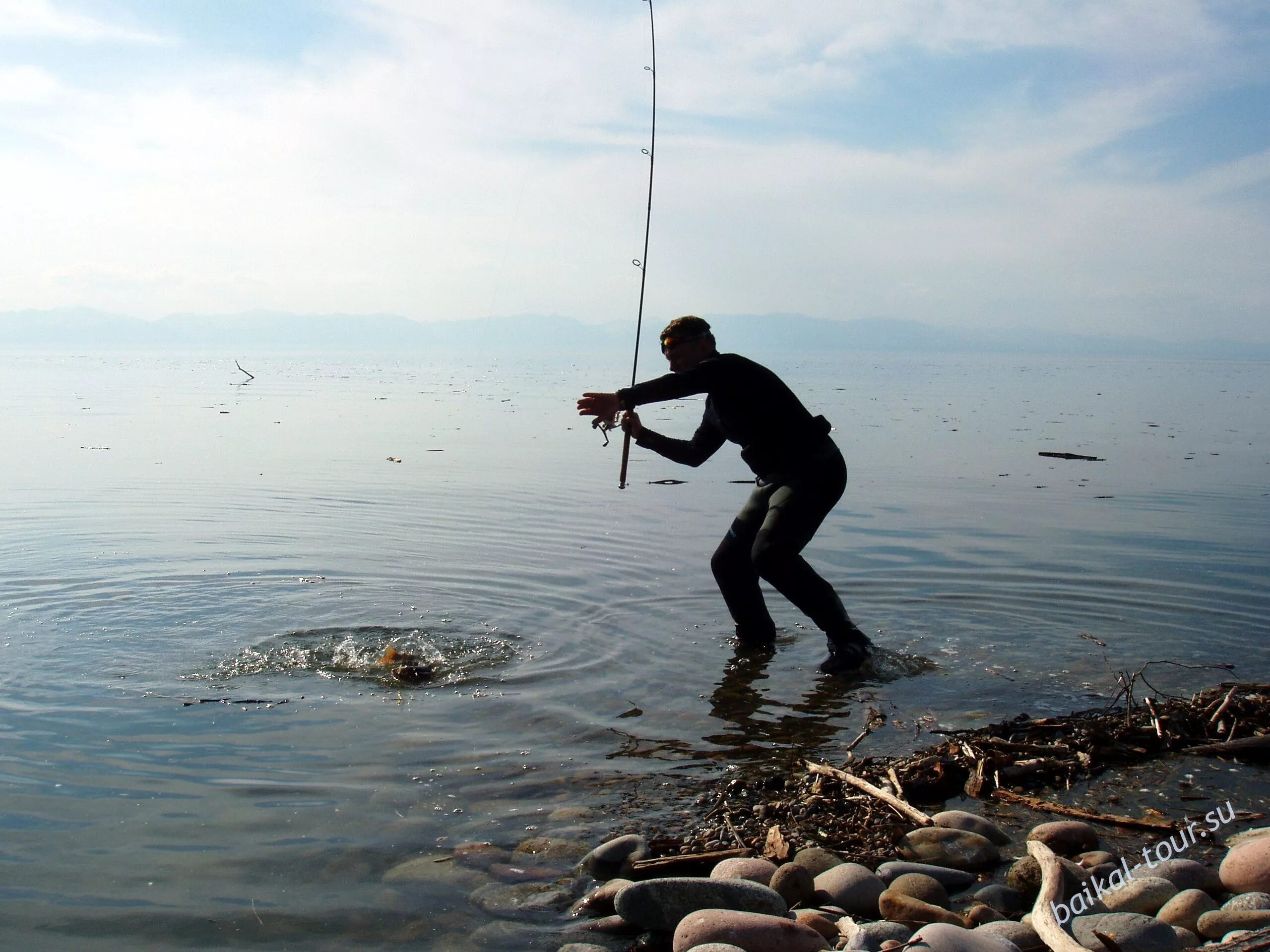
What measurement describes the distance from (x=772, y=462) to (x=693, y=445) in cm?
70

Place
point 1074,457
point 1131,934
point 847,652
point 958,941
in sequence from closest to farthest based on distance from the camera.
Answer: point 958,941 → point 1131,934 → point 847,652 → point 1074,457

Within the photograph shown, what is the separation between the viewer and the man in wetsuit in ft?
22.5

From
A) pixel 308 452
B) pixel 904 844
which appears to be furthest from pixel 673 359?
pixel 308 452

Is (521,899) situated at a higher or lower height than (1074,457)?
lower

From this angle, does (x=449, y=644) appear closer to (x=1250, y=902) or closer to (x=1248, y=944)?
(x=1250, y=902)

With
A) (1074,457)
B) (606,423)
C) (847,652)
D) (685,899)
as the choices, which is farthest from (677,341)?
(1074,457)

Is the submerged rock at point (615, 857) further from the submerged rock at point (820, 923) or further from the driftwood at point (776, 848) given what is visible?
the submerged rock at point (820, 923)

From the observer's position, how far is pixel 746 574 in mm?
7434

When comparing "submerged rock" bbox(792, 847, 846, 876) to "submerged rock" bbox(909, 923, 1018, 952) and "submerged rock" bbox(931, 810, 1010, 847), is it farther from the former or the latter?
"submerged rock" bbox(909, 923, 1018, 952)

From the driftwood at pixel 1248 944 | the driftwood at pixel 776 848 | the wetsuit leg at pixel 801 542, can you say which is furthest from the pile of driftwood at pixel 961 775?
the driftwood at pixel 1248 944

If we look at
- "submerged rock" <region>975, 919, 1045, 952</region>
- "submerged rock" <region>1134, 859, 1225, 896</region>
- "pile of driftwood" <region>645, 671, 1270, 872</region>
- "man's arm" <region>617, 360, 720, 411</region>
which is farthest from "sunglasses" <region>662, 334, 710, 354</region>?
"submerged rock" <region>975, 919, 1045, 952</region>

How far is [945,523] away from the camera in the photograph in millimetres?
12500

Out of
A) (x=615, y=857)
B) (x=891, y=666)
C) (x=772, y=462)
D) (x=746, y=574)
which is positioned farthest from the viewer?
(x=746, y=574)

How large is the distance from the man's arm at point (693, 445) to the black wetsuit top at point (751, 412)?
0.06 feet
